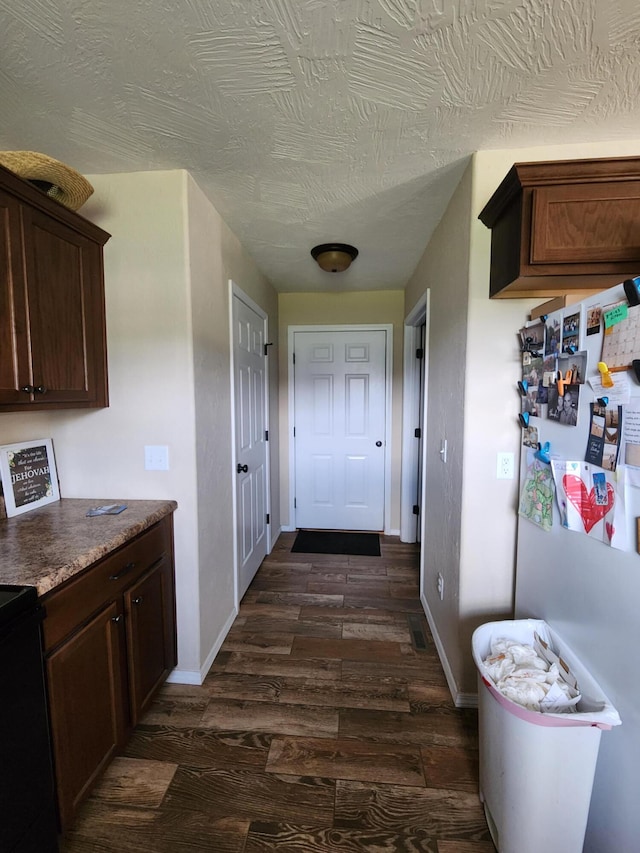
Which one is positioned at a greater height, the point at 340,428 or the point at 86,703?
the point at 340,428

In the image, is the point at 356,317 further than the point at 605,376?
Yes

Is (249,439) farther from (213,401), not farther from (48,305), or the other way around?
(48,305)

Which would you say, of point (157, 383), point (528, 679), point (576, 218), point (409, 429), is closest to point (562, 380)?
point (576, 218)

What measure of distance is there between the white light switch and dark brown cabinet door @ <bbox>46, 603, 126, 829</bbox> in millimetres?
595

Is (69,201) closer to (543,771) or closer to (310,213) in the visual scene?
(310,213)

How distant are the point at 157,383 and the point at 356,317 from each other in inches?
88.2

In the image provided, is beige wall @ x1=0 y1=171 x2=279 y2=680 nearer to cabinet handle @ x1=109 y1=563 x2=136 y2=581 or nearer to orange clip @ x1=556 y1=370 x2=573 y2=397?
cabinet handle @ x1=109 y1=563 x2=136 y2=581

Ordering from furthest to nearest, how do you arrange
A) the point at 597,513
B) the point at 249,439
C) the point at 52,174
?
the point at 249,439 < the point at 52,174 < the point at 597,513

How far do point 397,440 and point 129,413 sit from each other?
8.02ft

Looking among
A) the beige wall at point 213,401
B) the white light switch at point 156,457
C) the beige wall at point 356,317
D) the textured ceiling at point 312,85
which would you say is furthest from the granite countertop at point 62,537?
the beige wall at point 356,317

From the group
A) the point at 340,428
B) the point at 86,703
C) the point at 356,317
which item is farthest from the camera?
the point at 340,428

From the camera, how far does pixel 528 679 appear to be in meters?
1.07

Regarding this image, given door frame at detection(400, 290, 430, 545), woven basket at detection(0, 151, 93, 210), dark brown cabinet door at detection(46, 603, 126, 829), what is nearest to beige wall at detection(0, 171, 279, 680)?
woven basket at detection(0, 151, 93, 210)

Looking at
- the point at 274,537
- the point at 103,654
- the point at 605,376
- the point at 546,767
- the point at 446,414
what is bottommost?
the point at 274,537
